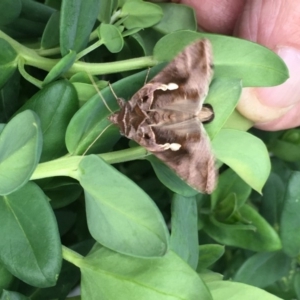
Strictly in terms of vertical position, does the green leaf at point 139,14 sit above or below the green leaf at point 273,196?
above

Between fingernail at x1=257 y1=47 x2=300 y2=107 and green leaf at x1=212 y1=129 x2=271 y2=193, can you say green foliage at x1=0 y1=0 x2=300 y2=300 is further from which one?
fingernail at x1=257 y1=47 x2=300 y2=107

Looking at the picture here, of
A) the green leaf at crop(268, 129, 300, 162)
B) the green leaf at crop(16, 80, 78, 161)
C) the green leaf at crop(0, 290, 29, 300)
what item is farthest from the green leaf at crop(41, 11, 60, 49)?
the green leaf at crop(268, 129, 300, 162)

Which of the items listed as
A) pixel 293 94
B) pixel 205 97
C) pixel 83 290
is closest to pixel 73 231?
pixel 83 290

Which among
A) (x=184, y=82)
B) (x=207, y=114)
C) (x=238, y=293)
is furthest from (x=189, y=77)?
(x=238, y=293)

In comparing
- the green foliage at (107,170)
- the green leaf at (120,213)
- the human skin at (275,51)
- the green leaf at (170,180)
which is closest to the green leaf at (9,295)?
the green foliage at (107,170)

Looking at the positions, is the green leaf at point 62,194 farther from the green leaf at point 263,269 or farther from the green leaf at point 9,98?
the green leaf at point 263,269

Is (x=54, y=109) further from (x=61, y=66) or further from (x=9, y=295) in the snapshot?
Answer: (x=9, y=295)

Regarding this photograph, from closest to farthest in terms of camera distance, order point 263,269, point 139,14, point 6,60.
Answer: point 6,60, point 139,14, point 263,269

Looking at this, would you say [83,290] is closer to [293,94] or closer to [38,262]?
[38,262]
